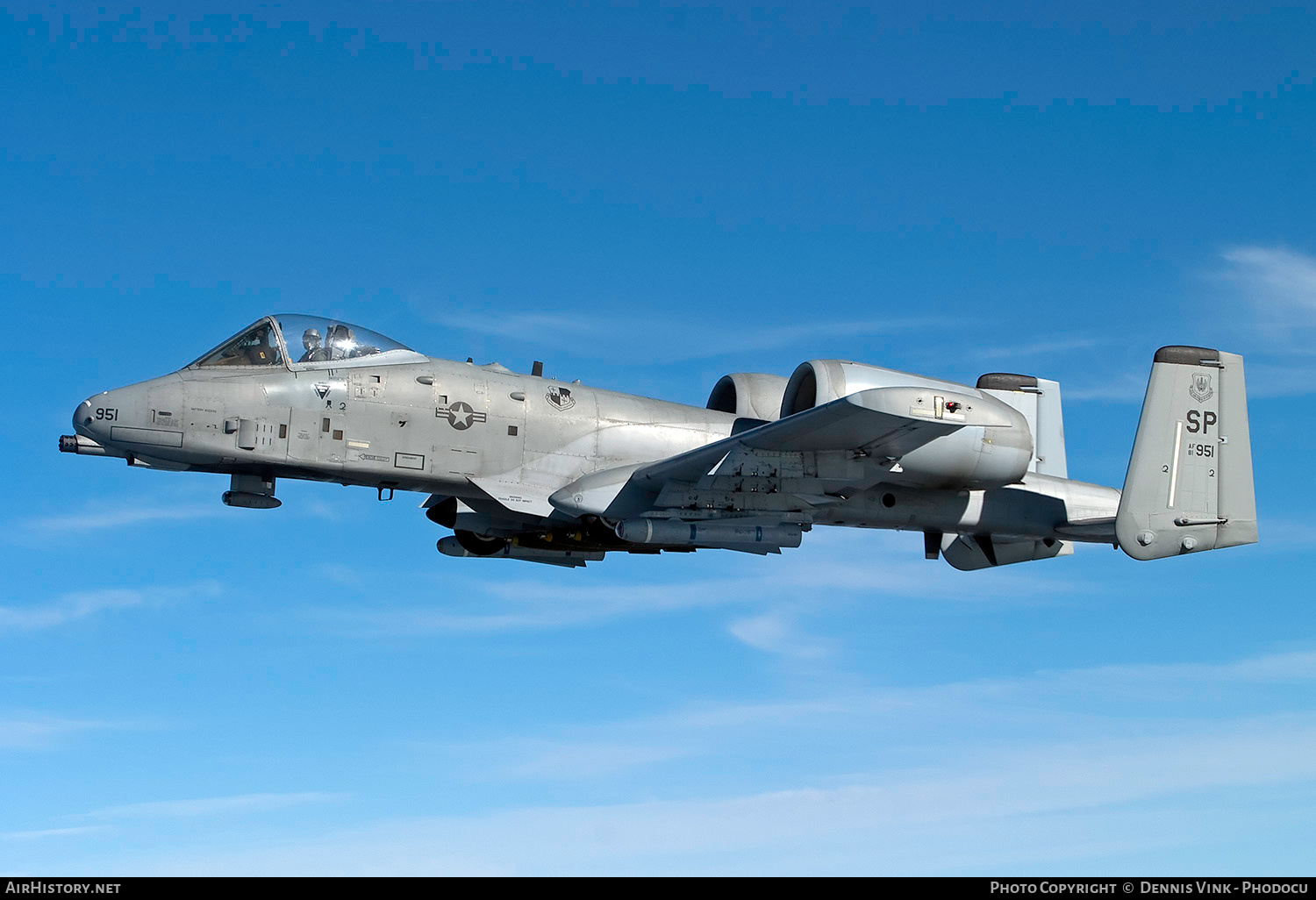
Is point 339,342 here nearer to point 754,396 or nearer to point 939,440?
point 754,396

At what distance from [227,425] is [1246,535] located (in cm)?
1422

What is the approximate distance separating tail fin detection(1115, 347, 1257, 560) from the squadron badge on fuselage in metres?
7.93

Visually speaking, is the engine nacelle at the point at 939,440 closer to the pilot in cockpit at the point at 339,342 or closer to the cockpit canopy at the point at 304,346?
→ the cockpit canopy at the point at 304,346

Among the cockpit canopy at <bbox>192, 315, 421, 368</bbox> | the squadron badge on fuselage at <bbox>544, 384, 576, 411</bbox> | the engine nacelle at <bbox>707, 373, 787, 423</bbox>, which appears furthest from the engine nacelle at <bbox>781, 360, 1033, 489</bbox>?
the cockpit canopy at <bbox>192, 315, 421, 368</bbox>

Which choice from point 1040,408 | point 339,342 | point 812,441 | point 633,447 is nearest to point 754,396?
point 633,447

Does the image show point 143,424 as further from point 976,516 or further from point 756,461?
point 976,516

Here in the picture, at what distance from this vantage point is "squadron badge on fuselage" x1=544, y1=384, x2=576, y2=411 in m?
17.7

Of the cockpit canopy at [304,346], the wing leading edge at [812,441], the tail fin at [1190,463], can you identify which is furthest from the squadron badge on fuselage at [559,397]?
the tail fin at [1190,463]

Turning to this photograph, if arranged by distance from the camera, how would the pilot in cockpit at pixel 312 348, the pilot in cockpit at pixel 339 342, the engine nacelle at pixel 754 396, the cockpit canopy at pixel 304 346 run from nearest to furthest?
1. the cockpit canopy at pixel 304 346
2. the pilot in cockpit at pixel 312 348
3. the pilot in cockpit at pixel 339 342
4. the engine nacelle at pixel 754 396

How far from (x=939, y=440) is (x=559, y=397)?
17.3 ft

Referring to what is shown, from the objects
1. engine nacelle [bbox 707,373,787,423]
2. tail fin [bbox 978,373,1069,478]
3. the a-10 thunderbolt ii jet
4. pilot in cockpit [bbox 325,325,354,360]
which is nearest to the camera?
the a-10 thunderbolt ii jet

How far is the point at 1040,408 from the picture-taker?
826 inches

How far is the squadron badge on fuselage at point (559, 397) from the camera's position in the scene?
58.0 feet

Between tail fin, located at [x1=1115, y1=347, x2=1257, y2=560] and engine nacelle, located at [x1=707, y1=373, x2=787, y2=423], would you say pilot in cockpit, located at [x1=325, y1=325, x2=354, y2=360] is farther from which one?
tail fin, located at [x1=1115, y1=347, x2=1257, y2=560]
